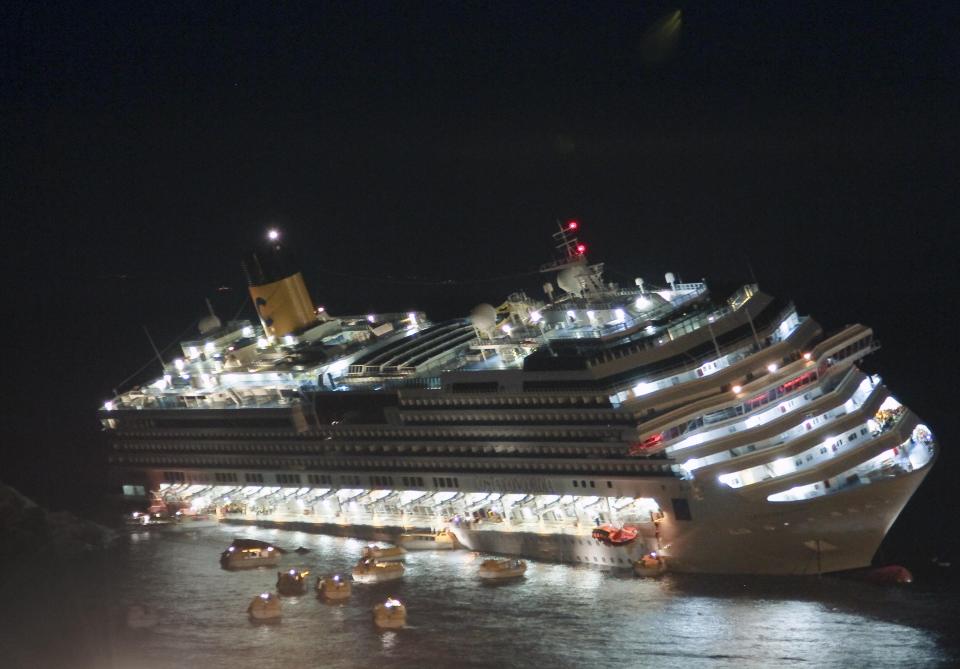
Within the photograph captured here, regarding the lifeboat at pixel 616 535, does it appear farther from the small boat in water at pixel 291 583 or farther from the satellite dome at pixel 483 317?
the small boat in water at pixel 291 583

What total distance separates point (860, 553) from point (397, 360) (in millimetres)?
18336

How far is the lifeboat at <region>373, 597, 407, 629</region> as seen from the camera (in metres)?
37.2

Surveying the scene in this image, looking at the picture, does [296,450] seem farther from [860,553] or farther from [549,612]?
[860,553]

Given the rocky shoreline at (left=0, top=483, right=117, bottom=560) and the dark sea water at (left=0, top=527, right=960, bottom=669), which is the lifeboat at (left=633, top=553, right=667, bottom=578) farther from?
the rocky shoreline at (left=0, top=483, right=117, bottom=560)

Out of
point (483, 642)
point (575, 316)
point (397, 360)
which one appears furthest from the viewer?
point (397, 360)

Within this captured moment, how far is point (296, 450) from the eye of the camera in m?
48.2

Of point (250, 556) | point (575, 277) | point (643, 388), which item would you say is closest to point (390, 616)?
point (250, 556)

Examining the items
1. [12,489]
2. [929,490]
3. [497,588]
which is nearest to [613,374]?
[497,588]

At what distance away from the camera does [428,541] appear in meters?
43.5

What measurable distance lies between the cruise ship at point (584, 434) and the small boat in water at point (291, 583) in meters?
4.68

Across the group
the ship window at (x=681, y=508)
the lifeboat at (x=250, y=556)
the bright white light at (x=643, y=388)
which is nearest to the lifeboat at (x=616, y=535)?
the ship window at (x=681, y=508)

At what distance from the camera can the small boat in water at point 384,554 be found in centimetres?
4253

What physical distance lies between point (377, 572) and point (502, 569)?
14.0ft

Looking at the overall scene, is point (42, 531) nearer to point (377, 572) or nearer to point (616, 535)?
point (377, 572)
